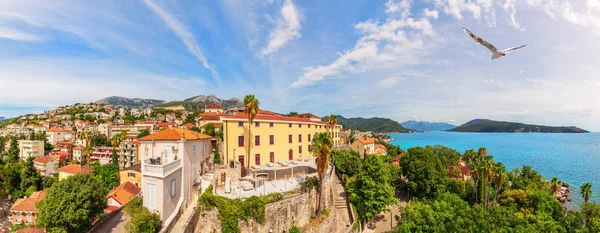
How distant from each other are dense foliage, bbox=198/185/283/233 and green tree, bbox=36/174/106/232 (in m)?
9.72

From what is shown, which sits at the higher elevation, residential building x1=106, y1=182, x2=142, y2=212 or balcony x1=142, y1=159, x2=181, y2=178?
balcony x1=142, y1=159, x2=181, y2=178

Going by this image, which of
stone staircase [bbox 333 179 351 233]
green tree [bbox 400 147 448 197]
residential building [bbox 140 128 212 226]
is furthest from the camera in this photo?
green tree [bbox 400 147 448 197]

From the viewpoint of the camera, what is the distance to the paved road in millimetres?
16625

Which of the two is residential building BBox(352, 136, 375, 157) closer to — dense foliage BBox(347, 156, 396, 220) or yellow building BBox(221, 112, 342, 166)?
yellow building BBox(221, 112, 342, 166)

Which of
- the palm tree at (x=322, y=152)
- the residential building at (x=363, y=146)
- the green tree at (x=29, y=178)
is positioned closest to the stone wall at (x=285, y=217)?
the palm tree at (x=322, y=152)

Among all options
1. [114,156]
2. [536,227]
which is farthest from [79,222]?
[114,156]

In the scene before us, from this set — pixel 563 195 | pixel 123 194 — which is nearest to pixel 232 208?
pixel 123 194

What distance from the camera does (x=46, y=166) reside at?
179 ft

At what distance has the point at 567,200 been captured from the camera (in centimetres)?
4378

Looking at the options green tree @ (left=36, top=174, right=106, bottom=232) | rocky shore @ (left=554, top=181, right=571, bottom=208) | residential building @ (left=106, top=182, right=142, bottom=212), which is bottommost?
rocky shore @ (left=554, top=181, right=571, bottom=208)

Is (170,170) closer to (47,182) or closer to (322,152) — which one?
(322,152)

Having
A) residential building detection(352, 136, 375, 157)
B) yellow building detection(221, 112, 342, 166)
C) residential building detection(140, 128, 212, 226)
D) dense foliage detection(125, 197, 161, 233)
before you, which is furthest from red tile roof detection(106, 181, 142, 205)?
residential building detection(352, 136, 375, 157)

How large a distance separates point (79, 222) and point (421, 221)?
2603 cm

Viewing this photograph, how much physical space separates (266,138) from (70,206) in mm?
17140
